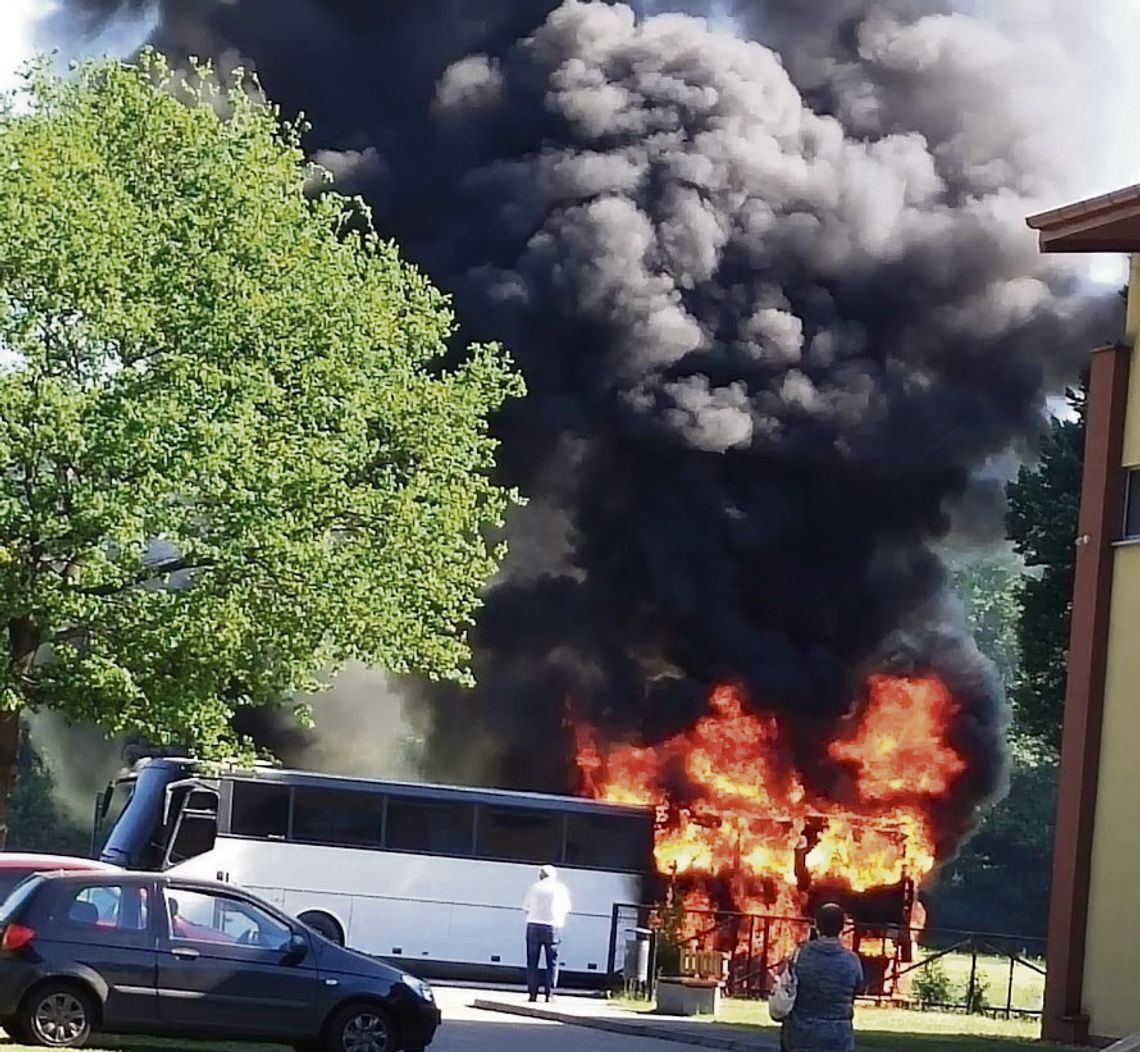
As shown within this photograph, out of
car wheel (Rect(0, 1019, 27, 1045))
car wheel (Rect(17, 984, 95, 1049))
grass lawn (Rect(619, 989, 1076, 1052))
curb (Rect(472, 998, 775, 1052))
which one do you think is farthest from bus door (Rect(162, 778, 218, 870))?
car wheel (Rect(0, 1019, 27, 1045))

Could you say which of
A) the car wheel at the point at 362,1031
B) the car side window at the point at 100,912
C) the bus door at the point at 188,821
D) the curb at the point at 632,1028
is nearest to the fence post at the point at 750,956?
the curb at the point at 632,1028

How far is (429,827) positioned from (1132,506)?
12415 millimetres

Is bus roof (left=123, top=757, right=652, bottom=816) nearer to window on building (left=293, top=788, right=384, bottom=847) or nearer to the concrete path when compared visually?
window on building (left=293, top=788, right=384, bottom=847)

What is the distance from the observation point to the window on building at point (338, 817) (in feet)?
107

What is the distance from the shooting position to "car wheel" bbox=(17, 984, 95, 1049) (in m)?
17.6

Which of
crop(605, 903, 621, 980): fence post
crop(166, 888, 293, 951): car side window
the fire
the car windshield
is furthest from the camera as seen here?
the fire

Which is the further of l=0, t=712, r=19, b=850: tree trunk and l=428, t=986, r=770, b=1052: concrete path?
l=0, t=712, r=19, b=850: tree trunk

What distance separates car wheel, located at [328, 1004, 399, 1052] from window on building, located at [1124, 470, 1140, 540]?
9935mm

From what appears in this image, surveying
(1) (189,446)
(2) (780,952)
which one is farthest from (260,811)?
(2) (780,952)

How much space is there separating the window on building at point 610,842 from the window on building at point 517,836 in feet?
1.19

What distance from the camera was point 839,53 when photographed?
184 feet

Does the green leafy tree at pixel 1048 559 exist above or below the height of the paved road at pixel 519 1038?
above

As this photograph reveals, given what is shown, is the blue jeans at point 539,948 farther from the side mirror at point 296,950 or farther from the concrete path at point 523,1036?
the side mirror at point 296,950

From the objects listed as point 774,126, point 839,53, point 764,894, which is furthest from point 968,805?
point 839,53
